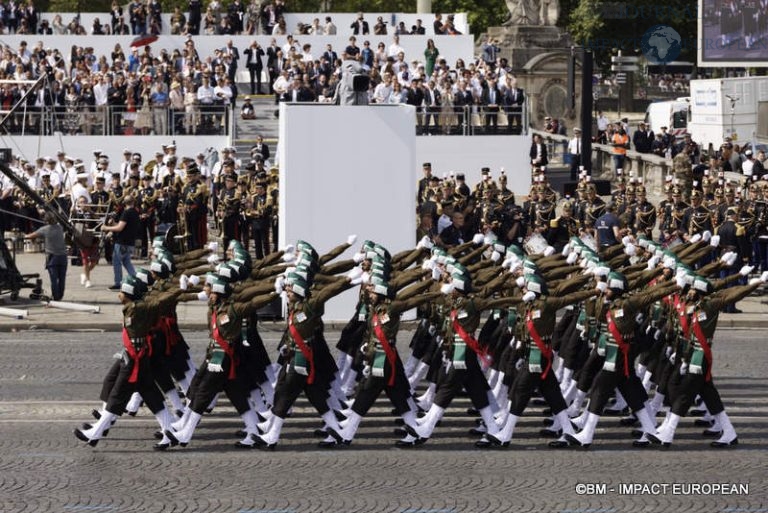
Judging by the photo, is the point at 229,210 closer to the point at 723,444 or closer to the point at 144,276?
the point at 144,276

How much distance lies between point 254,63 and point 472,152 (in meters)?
6.62

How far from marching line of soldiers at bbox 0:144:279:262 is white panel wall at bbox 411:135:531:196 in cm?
685

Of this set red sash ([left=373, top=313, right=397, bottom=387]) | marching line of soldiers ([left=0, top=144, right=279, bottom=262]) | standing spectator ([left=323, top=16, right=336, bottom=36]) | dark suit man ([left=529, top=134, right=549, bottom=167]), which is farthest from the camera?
standing spectator ([left=323, top=16, right=336, bottom=36])

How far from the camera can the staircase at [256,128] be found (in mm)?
37156

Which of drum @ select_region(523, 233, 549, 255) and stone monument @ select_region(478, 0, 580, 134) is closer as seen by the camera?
drum @ select_region(523, 233, 549, 255)

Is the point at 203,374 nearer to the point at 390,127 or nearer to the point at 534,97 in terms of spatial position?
the point at 390,127

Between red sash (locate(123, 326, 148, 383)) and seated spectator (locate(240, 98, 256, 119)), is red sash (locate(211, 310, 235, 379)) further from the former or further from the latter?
seated spectator (locate(240, 98, 256, 119))

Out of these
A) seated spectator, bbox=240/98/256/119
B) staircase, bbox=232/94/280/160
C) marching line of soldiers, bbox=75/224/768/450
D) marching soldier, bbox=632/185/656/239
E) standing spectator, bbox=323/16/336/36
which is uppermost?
standing spectator, bbox=323/16/336/36

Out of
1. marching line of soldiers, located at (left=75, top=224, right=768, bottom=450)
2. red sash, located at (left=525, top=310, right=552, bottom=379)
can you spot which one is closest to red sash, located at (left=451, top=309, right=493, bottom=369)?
marching line of soldiers, located at (left=75, top=224, right=768, bottom=450)

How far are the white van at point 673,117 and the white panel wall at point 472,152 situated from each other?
26.3 feet

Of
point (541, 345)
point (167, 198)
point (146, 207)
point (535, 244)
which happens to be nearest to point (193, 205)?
point (167, 198)

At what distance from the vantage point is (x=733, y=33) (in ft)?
143

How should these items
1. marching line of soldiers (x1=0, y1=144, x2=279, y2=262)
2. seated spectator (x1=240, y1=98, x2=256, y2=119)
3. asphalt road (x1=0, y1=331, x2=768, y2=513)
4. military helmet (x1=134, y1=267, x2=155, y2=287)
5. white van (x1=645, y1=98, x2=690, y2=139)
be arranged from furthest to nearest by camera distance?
white van (x1=645, y1=98, x2=690, y2=139) < seated spectator (x1=240, y1=98, x2=256, y2=119) < marching line of soldiers (x1=0, y1=144, x2=279, y2=262) < military helmet (x1=134, y1=267, x2=155, y2=287) < asphalt road (x1=0, y1=331, x2=768, y2=513)

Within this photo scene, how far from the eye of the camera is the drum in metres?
25.2
